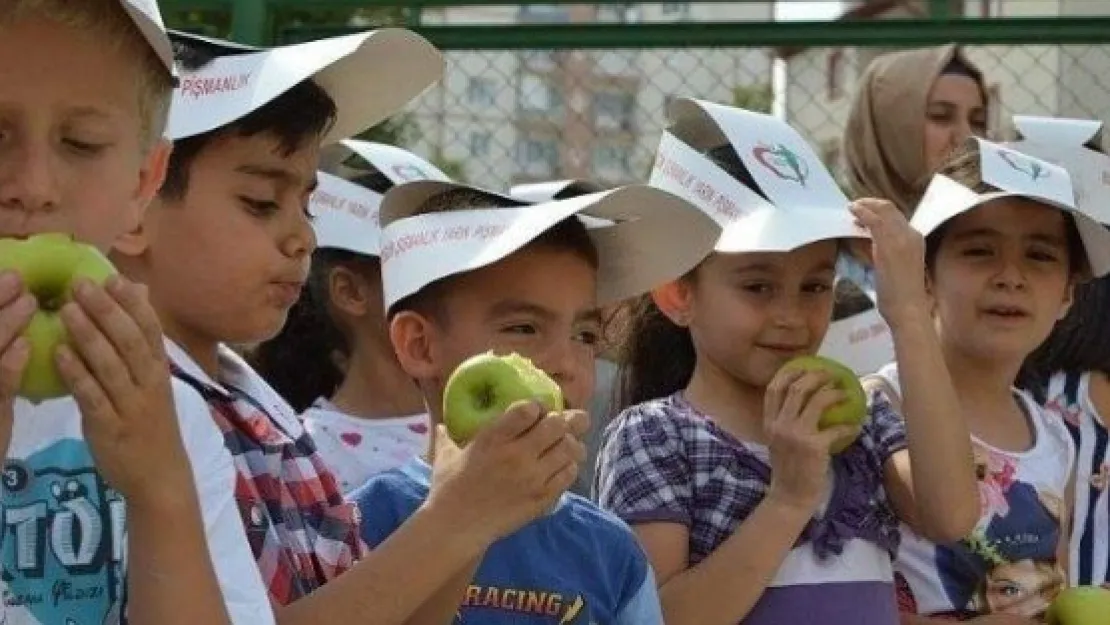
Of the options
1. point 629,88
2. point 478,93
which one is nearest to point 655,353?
point 478,93

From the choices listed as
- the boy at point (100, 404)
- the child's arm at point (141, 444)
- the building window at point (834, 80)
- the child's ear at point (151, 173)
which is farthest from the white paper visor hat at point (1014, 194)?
the building window at point (834, 80)

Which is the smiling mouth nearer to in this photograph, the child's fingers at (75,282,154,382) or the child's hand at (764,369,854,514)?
the child's hand at (764,369,854,514)

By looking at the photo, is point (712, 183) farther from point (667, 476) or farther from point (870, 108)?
point (870, 108)

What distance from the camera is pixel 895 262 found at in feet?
10.6

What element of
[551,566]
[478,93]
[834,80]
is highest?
[834,80]

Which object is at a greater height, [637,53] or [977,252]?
[637,53]

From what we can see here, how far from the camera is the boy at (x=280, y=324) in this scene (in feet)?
7.36

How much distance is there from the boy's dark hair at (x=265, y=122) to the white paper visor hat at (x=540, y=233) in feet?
0.74

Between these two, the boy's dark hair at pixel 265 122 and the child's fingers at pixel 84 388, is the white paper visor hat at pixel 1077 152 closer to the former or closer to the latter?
the boy's dark hair at pixel 265 122

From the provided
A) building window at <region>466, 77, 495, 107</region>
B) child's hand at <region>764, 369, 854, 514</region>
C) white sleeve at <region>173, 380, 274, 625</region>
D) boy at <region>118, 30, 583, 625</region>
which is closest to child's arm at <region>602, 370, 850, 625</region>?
child's hand at <region>764, 369, 854, 514</region>

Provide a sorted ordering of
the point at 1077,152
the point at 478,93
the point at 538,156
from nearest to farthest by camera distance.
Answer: the point at 1077,152, the point at 478,93, the point at 538,156

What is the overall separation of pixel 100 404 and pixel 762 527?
148 cm

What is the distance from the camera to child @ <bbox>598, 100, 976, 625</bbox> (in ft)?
9.80

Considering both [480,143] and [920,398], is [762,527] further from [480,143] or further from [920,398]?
[480,143]
